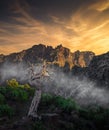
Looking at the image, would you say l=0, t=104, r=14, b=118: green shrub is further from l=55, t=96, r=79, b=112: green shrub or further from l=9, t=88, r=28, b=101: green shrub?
l=9, t=88, r=28, b=101: green shrub

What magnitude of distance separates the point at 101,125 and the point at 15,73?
80258 mm

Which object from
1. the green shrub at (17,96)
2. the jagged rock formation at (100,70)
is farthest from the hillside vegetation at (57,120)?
the jagged rock formation at (100,70)

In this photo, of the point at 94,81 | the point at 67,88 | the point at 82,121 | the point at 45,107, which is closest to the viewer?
the point at 82,121

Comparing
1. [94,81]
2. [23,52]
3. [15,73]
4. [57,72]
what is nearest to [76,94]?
[94,81]

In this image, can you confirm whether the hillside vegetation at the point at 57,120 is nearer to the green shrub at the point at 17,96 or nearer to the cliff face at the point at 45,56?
the green shrub at the point at 17,96

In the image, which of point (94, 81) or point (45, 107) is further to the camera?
point (94, 81)

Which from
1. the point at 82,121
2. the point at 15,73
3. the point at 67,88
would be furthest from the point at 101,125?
the point at 15,73

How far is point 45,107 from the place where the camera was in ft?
102

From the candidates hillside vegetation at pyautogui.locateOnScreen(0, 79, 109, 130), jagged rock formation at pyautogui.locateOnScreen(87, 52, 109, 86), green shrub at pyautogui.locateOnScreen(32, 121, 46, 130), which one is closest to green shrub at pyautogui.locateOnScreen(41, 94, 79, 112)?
hillside vegetation at pyautogui.locateOnScreen(0, 79, 109, 130)

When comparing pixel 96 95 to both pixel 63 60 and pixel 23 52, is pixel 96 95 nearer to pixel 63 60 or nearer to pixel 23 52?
pixel 63 60

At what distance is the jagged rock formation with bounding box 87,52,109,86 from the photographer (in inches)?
1977

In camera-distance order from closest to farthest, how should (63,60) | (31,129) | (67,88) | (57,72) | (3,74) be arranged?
(31,129), (67,88), (57,72), (3,74), (63,60)

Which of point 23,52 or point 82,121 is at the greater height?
point 23,52

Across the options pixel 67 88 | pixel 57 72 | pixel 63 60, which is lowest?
pixel 67 88
